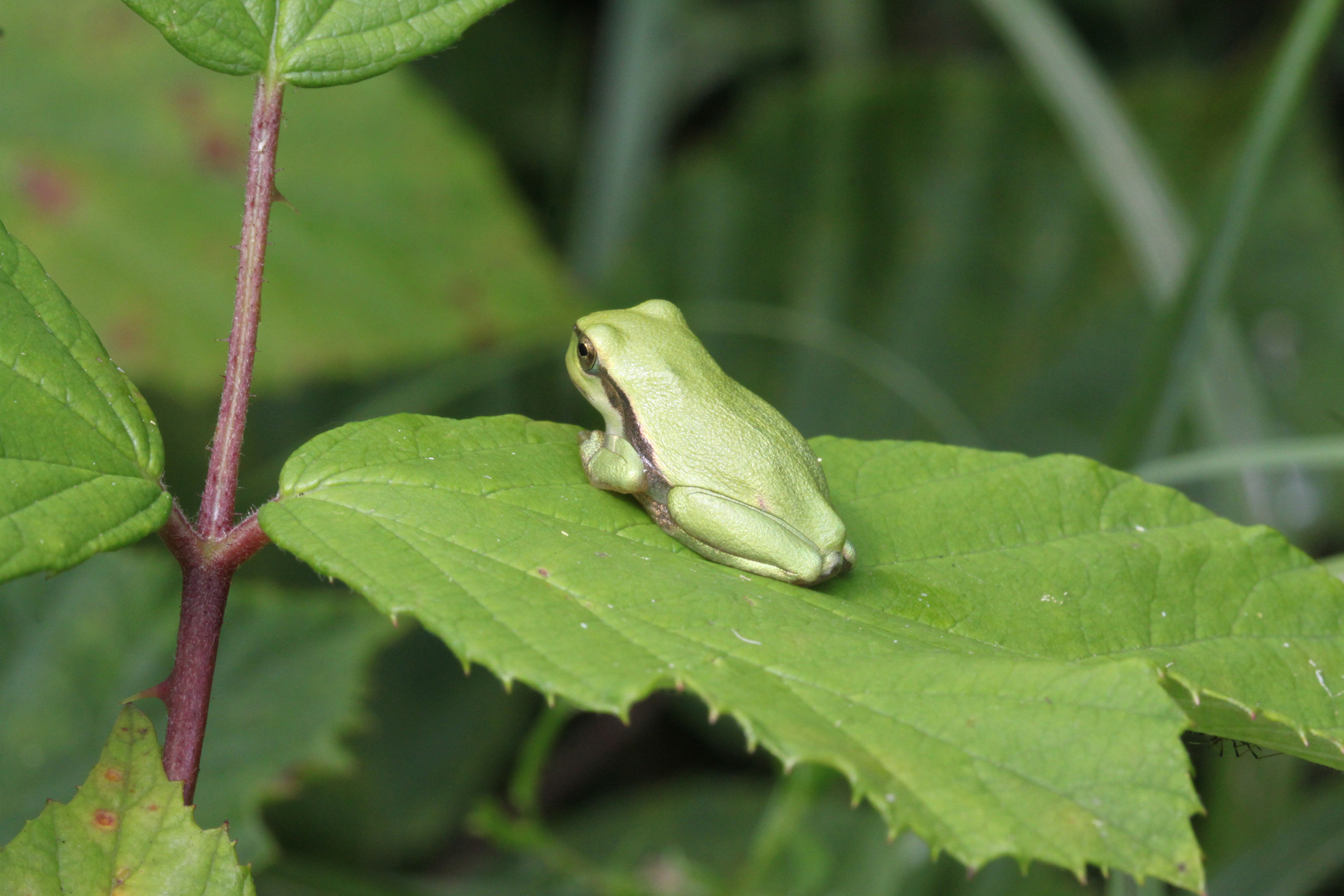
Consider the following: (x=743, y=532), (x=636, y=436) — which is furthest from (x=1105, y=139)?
(x=743, y=532)

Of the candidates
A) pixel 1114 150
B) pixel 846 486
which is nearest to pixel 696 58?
pixel 1114 150

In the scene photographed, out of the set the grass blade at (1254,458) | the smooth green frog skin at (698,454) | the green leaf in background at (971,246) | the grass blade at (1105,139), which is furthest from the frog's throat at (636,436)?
the green leaf in background at (971,246)

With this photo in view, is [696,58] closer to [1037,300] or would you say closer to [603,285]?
[603,285]

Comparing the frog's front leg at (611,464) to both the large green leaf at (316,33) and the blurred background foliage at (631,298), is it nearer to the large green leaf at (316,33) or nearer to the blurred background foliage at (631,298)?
the large green leaf at (316,33)

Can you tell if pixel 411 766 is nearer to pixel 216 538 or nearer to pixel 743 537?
pixel 743 537

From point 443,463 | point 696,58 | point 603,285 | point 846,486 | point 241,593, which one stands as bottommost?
point 241,593

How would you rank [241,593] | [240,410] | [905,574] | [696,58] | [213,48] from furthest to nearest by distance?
[696,58], [241,593], [905,574], [213,48], [240,410]
